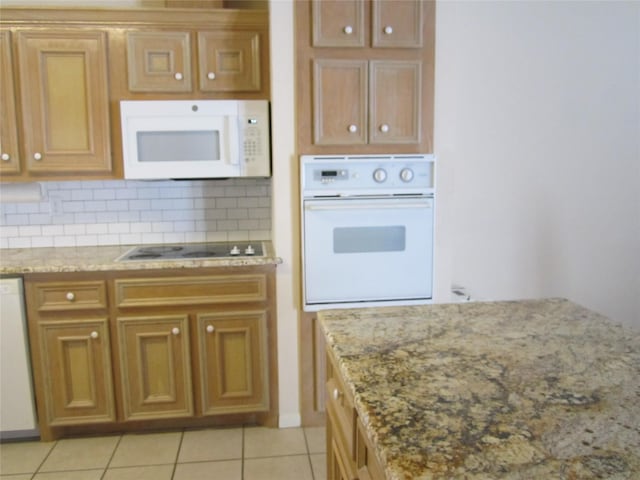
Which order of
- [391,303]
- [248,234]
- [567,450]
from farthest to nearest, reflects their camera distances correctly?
[248,234]
[391,303]
[567,450]

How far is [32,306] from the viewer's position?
2.33m

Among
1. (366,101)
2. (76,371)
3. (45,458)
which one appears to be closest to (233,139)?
(366,101)

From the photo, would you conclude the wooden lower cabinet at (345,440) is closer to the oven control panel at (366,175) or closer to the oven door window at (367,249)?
the oven door window at (367,249)

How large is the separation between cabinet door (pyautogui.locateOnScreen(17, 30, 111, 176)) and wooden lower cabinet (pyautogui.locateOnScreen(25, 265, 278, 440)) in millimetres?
623

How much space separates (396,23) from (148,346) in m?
1.95

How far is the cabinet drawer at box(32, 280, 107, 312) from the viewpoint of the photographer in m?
2.33

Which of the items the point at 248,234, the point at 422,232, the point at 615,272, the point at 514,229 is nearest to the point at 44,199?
the point at 248,234

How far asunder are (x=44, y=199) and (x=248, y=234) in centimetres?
114

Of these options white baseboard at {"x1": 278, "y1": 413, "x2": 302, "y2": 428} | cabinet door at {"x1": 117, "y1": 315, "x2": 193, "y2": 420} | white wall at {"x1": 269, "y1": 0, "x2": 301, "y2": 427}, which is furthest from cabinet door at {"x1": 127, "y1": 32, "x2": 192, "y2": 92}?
white baseboard at {"x1": 278, "y1": 413, "x2": 302, "y2": 428}

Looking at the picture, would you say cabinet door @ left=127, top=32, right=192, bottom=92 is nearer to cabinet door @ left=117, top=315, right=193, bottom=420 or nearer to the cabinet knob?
cabinet door @ left=117, top=315, right=193, bottom=420

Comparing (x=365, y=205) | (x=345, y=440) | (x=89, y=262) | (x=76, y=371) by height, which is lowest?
(x=76, y=371)

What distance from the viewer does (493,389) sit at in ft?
3.21

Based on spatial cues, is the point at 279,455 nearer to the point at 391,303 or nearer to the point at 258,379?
the point at 258,379

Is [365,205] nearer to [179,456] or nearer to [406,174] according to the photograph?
[406,174]
